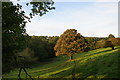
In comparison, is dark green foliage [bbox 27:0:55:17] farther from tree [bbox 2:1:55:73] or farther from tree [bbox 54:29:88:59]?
tree [bbox 54:29:88:59]

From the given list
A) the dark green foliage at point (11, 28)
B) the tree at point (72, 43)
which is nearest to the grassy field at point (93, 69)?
the dark green foliage at point (11, 28)

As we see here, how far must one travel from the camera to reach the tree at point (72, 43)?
39594 mm

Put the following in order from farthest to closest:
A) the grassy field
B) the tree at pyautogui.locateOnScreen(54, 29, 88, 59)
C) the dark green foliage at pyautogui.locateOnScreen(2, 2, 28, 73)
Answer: the tree at pyautogui.locateOnScreen(54, 29, 88, 59), the grassy field, the dark green foliage at pyautogui.locateOnScreen(2, 2, 28, 73)

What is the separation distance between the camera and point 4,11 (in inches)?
281

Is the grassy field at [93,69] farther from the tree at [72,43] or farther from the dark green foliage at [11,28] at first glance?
the tree at [72,43]

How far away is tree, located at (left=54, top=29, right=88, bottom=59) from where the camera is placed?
39.6 metres

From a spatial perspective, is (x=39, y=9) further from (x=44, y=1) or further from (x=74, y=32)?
(x=74, y=32)

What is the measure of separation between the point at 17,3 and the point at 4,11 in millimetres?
757

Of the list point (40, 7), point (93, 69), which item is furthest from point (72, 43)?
point (40, 7)

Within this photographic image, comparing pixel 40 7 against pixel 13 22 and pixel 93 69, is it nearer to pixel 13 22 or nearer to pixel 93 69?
pixel 13 22

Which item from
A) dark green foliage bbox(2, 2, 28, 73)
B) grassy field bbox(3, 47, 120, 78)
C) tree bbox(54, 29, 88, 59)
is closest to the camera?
dark green foliage bbox(2, 2, 28, 73)

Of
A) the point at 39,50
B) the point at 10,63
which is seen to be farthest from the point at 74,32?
the point at 10,63

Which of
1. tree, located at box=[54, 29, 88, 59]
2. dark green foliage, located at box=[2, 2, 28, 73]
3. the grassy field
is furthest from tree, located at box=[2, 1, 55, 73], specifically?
tree, located at box=[54, 29, 88, 59]

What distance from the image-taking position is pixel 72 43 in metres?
39.2
